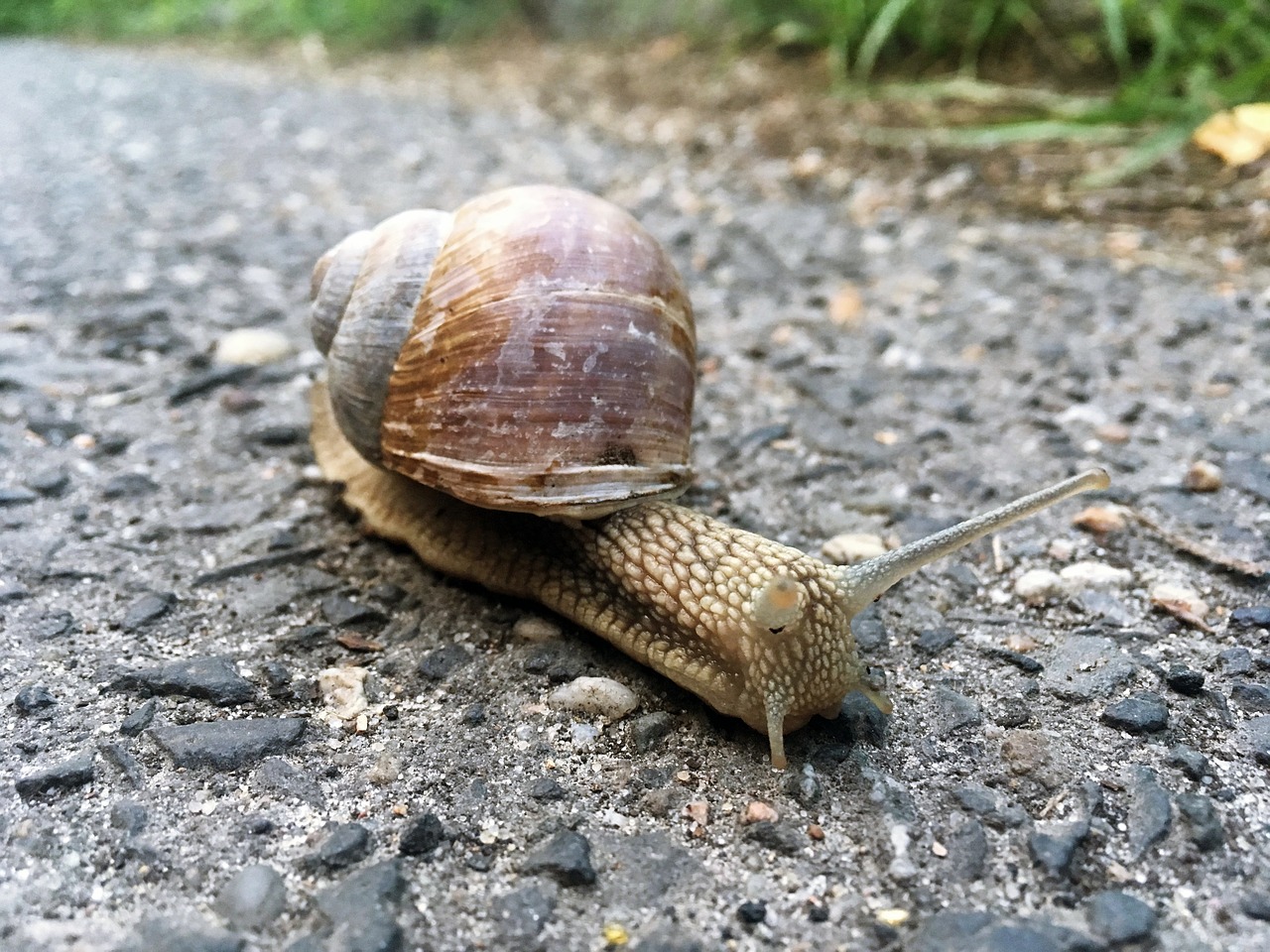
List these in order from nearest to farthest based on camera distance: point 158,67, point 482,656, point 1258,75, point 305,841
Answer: point 305,841 → point 482,656 → point 1258,75 → point 158,67

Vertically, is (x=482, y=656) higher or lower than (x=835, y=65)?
lower

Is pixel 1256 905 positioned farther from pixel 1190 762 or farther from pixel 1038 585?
pixel 1038 585

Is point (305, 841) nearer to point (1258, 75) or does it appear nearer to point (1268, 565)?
point (1268, 565)

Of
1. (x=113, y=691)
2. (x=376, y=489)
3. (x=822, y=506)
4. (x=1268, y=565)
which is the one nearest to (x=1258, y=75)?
(x=1268, y=565)

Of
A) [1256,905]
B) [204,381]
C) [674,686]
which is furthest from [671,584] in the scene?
[204,381]

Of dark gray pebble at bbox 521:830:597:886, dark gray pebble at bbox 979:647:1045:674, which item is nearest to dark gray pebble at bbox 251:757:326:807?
dark gray pebble at bbox 521:830:597:886

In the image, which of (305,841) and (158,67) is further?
(158,67)

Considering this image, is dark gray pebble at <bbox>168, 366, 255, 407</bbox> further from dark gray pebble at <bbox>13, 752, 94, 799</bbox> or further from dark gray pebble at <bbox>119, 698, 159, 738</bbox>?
dark gray pebble at <bbox>13, 752, 94, 799</bbox>
